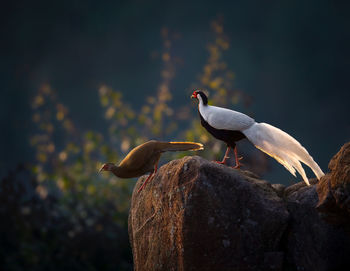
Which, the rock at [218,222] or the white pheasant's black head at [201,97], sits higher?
the white pheasant's black head at [201,97]

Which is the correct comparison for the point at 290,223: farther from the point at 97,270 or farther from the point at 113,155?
the point at 97,270

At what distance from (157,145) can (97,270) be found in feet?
13.1

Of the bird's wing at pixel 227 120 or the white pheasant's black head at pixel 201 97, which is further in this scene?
the white pheasant's black head at pixel 201 97

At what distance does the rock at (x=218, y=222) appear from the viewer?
2.73 meters

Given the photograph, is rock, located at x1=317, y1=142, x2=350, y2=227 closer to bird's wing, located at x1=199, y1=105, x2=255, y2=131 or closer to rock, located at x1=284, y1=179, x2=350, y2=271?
rock, located at x1=284, y1=179, x2=350, y2=271

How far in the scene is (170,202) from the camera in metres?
3.02

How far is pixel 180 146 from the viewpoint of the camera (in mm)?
3188

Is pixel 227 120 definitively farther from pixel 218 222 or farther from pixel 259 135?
pixel 218 222

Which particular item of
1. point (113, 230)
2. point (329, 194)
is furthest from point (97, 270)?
point (329, 194)

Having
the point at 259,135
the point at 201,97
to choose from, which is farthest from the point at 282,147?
the point at 201,97

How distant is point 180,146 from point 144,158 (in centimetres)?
29

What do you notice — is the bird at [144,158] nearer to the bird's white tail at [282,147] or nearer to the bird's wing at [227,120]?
the bird's wing at [227,120]

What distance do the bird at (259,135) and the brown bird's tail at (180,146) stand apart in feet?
0.94

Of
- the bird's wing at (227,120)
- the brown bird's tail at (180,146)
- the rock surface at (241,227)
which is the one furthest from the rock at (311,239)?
the brown bird's tail at (180,146)
